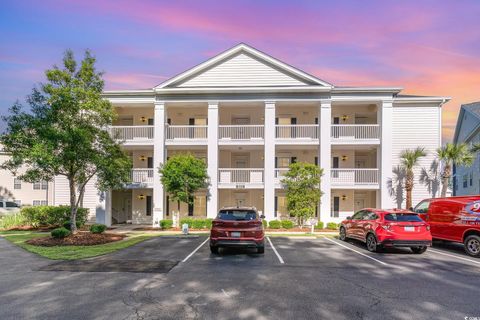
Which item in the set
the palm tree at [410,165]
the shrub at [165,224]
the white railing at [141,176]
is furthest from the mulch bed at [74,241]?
the palm tree at [410,165]

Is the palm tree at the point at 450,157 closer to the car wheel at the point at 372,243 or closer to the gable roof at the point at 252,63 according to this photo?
the gable roof at the point at 252,63

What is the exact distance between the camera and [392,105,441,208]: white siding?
22016mm

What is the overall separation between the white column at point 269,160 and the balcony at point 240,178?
0.70 meters

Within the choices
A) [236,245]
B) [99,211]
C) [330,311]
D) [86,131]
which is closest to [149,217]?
[99,211]

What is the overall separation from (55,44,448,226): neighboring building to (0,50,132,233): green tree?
6.49 m

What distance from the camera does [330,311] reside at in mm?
5543

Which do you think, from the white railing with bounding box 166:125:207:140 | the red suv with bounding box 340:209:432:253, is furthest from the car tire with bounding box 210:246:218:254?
the white railing with bounding box 166:125:207:140

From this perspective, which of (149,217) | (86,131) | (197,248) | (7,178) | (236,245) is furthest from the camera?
(7,178)

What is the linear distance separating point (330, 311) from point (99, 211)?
2014 centimetres

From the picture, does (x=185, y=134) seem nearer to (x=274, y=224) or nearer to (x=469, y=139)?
(x=274, y=224)

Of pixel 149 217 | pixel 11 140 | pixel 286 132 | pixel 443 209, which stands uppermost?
pixel 286 132

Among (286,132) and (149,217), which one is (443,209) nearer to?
(286,132)

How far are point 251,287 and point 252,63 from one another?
1800cm

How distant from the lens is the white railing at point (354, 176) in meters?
21.5
